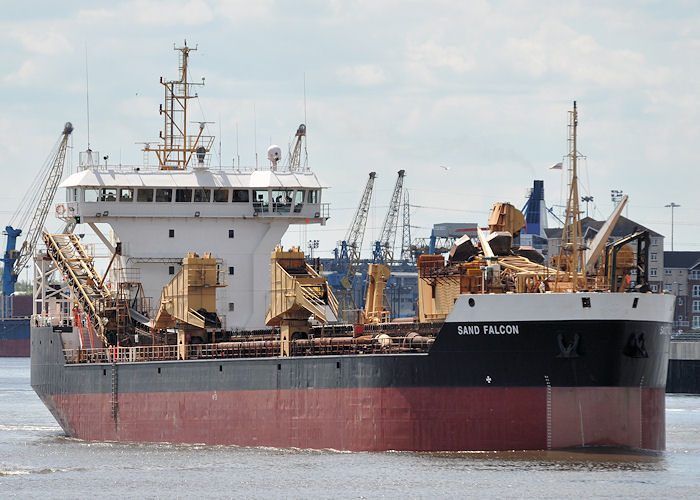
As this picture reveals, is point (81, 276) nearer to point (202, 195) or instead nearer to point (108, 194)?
point (108, 194)

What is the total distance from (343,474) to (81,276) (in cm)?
1881

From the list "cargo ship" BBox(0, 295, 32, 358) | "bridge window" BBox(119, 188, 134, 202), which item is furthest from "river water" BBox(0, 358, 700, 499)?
"cargo ship" BBox(0, 295, 32, 358)

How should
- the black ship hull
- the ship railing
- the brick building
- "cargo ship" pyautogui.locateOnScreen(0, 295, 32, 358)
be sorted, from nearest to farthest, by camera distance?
the black ship hull → the ship railing → the brick building → "cargo ship" pyautogui.locateOnScreen(0, 295, 32, 358)

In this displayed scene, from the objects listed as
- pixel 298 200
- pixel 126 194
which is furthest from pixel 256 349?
pixel 126 194

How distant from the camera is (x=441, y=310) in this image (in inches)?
1431

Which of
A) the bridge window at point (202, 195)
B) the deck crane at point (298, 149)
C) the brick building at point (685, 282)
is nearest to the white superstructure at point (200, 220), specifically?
the bridge window at point (202, 195)

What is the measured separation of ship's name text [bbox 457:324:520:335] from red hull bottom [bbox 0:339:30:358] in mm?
119223

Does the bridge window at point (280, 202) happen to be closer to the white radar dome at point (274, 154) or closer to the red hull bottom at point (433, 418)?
the white radar dome at point (274, 154)

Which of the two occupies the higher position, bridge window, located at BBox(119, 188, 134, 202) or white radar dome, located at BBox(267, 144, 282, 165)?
white radar dome, located at BBox(267, 144, 282, 165)

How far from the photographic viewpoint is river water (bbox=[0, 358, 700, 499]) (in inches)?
1166

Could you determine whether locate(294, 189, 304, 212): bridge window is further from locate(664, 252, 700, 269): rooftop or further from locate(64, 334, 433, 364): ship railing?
locate(664, 252, 700, 269): rooftop

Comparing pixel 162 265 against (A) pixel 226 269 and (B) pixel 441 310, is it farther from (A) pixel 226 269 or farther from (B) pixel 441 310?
(B) pixel 441 310

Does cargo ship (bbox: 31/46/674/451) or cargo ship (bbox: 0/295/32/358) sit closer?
cargo ship (bbox: 31/46/674/451)

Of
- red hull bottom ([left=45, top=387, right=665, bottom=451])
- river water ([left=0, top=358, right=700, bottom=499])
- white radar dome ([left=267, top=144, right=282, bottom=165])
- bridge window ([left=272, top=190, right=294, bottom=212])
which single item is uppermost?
white radar dome ([left=267, top=144, right=282, bottom=165])
